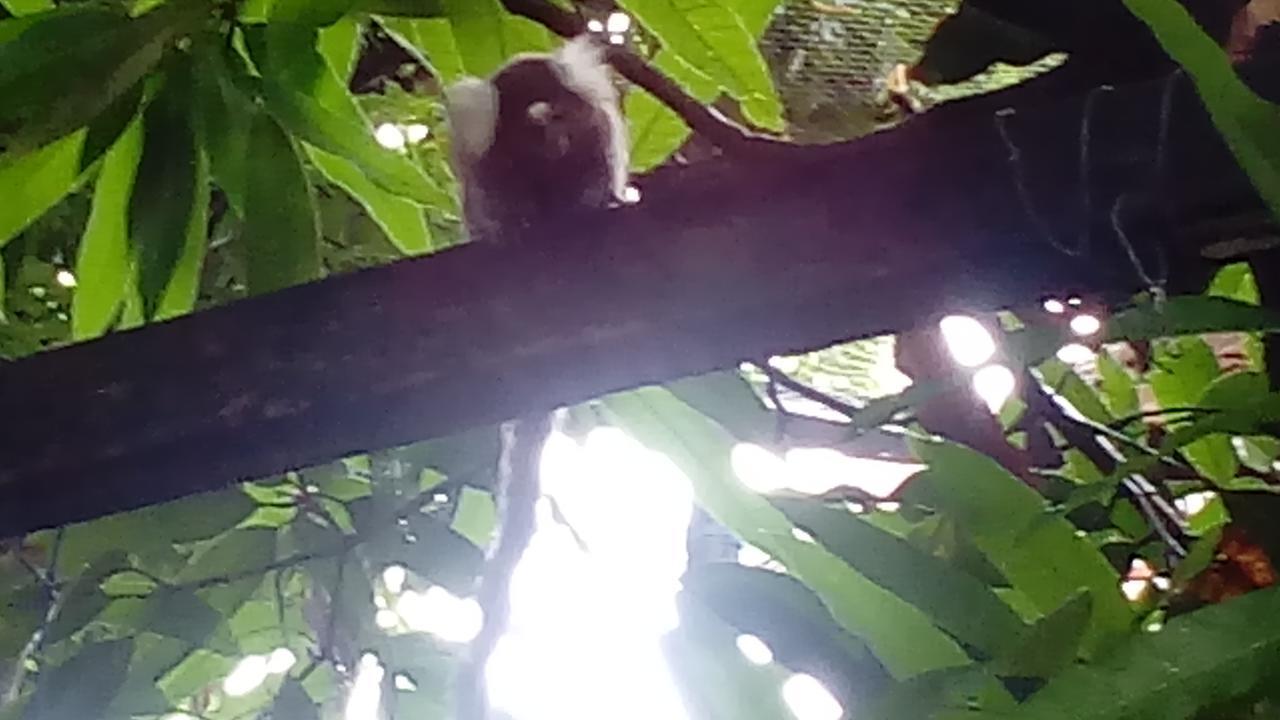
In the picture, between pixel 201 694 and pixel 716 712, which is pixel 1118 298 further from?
pixel 201 694

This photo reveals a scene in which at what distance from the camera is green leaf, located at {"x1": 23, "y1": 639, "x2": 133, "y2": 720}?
0.78m

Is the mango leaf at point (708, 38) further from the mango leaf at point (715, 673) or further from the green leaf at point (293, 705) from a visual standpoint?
the green leaf at point (293, 705)

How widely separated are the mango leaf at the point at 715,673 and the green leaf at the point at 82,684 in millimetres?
300

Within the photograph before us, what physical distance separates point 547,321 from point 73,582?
38 cm

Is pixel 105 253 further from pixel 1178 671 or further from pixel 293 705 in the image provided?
pixel 1178 671

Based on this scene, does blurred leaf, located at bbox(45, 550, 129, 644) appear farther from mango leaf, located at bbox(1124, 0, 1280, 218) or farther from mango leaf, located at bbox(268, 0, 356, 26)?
mango leaf, located at bbox(1124, 0, 1280, 218)

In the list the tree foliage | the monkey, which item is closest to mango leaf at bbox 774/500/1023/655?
the tree foliage

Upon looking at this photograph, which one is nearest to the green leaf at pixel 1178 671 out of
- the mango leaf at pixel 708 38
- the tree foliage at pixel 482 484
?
the tree foliage at pixel 482 484

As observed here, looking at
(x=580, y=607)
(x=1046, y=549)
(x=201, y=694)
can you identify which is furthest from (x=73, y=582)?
(x=1046, y=549)

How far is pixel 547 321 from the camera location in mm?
558

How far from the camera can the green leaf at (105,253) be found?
2.33ft

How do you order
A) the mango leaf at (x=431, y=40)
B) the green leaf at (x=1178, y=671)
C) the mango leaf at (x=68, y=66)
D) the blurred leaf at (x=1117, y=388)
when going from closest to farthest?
1. the green leaf at (x=1178, y=671)
2. the mango leaf at (x=68, y=66)
3. the mango leaf at (x=431, y=40)
4. the blurred leaf at (x=1117, y=388)

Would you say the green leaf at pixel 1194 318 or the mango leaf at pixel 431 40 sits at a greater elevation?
the green leaf at pixel 1194 318

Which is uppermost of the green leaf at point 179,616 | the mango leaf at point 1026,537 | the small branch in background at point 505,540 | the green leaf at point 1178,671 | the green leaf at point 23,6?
the green leaf at point 23,6
